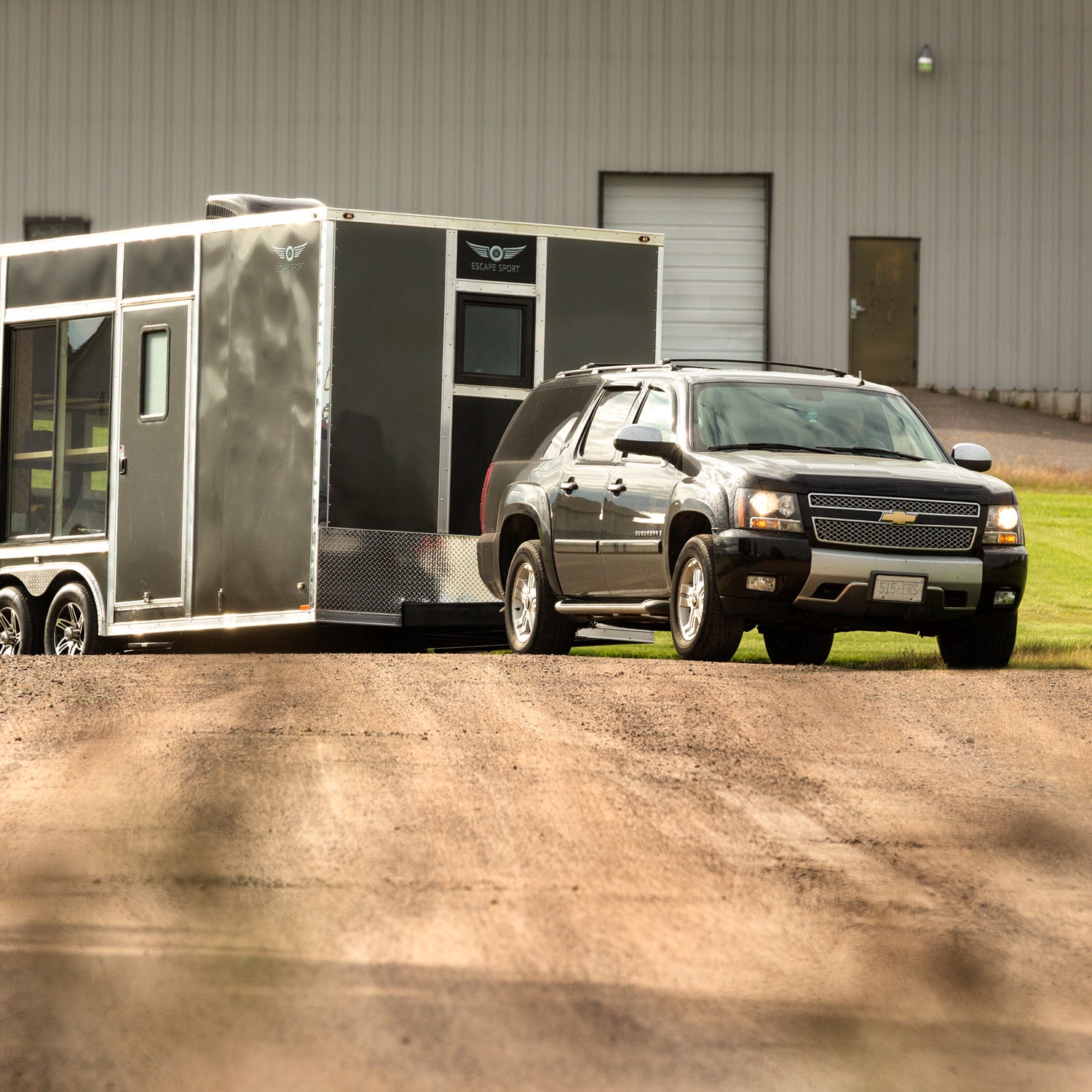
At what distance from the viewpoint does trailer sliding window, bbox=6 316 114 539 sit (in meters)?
16.0

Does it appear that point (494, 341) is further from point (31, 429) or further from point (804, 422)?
point (31, 429)

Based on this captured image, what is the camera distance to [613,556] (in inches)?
520

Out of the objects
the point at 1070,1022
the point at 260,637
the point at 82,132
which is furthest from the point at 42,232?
the point at 1070,1022

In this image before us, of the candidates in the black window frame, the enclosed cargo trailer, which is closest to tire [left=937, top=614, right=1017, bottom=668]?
the enclosed cargo trailer

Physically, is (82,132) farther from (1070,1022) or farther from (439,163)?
(1070,1022)

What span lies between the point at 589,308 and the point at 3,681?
5572 mm

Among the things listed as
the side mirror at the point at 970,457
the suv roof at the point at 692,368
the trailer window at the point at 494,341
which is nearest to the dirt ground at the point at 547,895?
the side mirror at the point at 970,457

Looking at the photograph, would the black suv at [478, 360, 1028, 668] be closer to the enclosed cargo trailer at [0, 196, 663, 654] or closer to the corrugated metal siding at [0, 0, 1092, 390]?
the enclosed cargo trailer at [0, 196, 663, 654]

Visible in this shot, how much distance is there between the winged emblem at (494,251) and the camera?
Result: 1481cm

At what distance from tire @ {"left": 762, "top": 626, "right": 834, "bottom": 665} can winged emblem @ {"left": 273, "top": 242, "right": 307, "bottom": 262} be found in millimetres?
4285

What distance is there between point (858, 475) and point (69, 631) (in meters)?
7.03

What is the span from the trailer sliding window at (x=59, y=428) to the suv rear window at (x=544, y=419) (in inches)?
140

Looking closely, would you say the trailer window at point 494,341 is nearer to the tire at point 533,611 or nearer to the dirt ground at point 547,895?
the tire at point 533,611

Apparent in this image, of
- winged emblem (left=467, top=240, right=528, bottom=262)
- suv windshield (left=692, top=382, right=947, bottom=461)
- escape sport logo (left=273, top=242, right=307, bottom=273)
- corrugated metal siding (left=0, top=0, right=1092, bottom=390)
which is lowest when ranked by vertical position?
suv windshield (left=692, top=382, right=947, bottom=461)
